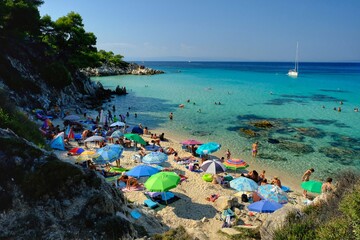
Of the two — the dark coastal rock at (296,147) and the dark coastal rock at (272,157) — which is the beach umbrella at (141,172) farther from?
the dark coastal rock at (296,147)

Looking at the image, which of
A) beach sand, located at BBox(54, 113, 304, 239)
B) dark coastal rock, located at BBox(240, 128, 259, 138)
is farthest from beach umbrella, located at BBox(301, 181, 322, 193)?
dark coastal rock, located at BBox(240, 128, 259, 138)

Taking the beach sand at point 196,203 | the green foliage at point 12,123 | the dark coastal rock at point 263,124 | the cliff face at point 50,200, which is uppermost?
the green foliage at point 12,123

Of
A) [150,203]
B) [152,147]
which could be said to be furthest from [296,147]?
[150,203]

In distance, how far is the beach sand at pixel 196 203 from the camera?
13250mm

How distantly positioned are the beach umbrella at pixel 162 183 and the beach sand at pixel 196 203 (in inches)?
42.5

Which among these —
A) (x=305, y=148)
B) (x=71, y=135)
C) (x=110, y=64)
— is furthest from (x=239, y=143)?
(x=110, y=64)

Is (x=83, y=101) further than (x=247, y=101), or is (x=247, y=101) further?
(x=247, y=101)

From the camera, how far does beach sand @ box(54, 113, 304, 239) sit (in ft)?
43.5

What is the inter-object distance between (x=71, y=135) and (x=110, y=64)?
83.1 metres

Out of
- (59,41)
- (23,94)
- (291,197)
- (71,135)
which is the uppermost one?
(59,41)

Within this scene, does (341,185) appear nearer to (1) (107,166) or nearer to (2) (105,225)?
(2) (105,225)

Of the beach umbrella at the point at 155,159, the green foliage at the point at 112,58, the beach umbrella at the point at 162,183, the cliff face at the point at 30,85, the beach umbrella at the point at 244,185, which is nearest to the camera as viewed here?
the beach umbrella at the point at 162,183

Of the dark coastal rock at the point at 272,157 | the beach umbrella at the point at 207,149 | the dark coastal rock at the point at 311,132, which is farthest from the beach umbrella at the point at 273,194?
Result: the dark coastal rock at the point at 311,132

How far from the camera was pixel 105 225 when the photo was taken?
325 inches
